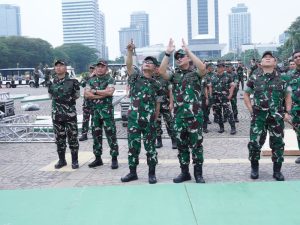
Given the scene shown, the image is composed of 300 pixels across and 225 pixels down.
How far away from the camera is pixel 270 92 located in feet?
19.8

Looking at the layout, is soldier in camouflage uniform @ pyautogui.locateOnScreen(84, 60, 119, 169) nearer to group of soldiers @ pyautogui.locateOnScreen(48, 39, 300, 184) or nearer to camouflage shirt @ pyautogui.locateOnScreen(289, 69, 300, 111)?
group of soldiers @ pyautogui.locateOnScreen(48, 39, 300, 184)

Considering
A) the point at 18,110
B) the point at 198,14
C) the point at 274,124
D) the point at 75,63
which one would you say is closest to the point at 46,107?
the point at 18,110

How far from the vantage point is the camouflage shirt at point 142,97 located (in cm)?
612

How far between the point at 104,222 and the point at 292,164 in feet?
13.0

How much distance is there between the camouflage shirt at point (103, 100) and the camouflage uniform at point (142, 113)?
104 cm

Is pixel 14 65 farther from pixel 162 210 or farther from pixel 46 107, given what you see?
pixel 162 210

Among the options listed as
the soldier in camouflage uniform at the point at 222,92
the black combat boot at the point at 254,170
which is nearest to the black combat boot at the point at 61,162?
the black combat boot at the point at 254,170

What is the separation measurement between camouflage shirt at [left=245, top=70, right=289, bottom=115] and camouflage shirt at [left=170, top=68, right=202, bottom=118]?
87 centimetres

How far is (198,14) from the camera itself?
182125 mm

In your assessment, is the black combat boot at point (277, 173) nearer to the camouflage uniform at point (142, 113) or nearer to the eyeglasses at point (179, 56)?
the camouflage uniform at point (142, 113)

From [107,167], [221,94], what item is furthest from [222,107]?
[107,167]

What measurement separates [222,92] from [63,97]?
4.94 m

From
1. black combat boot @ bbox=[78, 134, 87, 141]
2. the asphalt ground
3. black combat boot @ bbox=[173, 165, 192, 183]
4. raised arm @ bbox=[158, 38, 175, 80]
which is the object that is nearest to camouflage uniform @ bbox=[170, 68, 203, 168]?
raised arm @ bbox=[158, 38, 175, 80]

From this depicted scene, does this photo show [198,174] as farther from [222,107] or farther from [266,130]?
[222,107]
